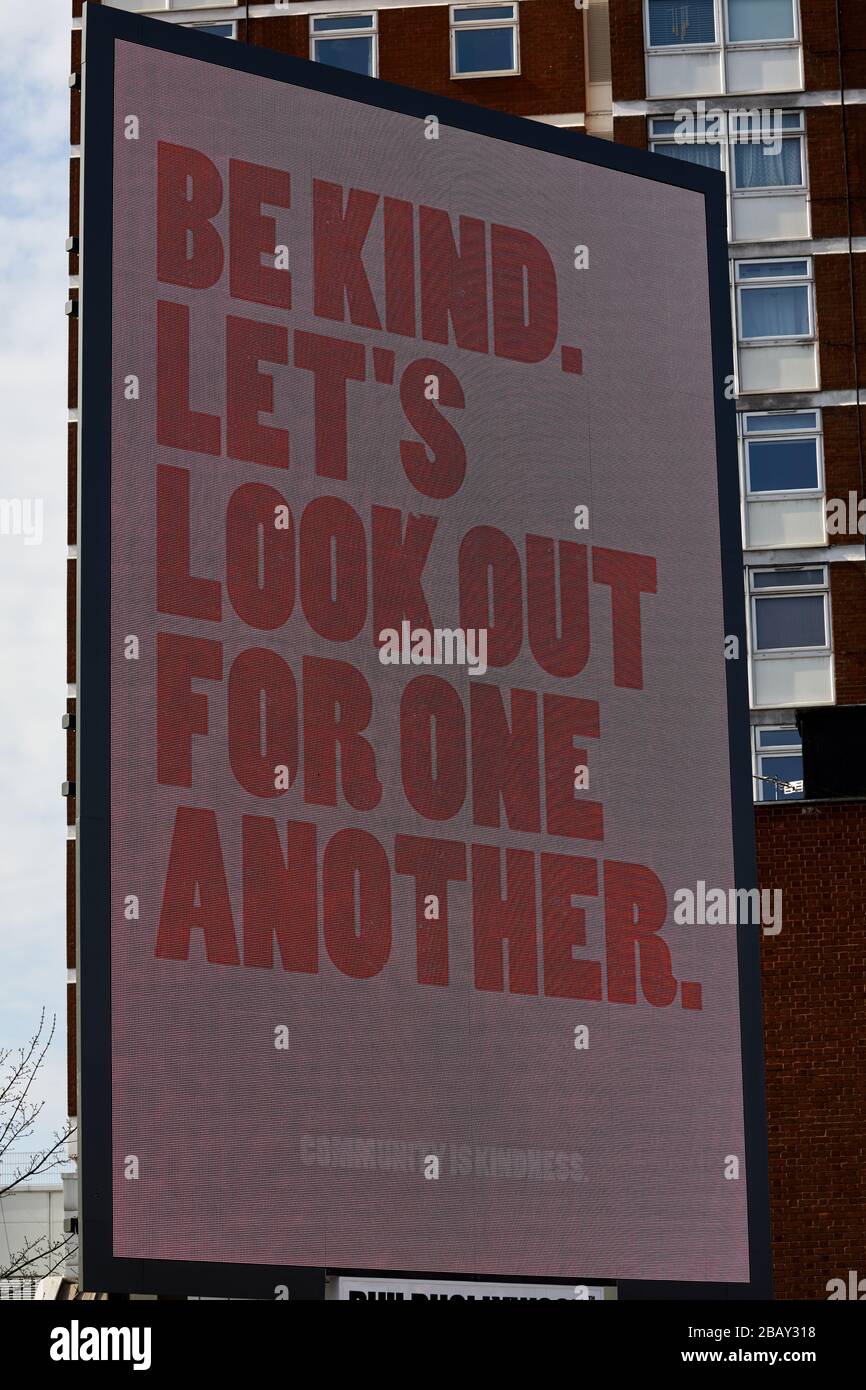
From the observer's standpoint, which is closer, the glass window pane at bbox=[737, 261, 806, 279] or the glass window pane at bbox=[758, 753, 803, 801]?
the glass window pane at bbox=[758, 753, 803, 801]

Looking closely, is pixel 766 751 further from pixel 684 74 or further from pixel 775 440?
pixel 684 74

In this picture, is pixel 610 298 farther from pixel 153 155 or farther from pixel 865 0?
pixel 865 0

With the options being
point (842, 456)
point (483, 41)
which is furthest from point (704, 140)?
point (842, 456)

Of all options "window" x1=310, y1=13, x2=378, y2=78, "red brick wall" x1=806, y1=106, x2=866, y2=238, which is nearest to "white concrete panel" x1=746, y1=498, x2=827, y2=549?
"red brick wall" x1=806, y1=106, x2=866, y2=238

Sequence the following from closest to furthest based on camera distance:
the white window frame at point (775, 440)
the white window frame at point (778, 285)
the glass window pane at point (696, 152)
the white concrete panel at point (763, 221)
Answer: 1. the white window frame at point (775, 440)
2. the white window frame at point (778, 285)
3. the glass window pane at point (696, 152)
4. the white concrete panel at point (763, 221)

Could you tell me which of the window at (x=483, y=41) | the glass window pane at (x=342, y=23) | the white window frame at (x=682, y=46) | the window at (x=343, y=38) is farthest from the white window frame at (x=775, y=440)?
the glass window pane at (x=342, y=23)

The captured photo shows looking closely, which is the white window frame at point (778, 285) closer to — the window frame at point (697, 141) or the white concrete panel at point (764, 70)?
the window frame at point (697, 141)

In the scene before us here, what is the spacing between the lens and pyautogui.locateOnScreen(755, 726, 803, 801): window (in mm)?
44156

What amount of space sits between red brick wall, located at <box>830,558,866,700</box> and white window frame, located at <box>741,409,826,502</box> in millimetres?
1404

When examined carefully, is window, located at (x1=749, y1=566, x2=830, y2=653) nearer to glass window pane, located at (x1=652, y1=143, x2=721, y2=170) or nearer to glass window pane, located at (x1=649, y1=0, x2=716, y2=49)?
glass window pane, located at (x1=652, y1=143, x2=721, y2=170)

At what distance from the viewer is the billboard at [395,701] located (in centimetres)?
2167

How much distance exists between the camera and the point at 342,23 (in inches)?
1941

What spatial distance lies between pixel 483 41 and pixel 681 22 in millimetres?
4222

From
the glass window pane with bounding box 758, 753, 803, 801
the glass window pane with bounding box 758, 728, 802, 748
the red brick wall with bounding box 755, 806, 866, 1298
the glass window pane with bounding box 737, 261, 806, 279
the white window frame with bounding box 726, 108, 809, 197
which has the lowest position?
the red brick wall with bounding box 755, 806, 866, 1298
